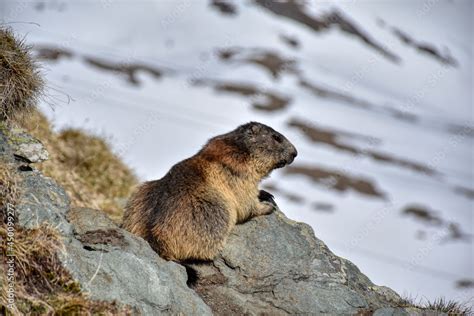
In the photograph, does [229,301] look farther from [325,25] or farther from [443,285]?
[325,25]

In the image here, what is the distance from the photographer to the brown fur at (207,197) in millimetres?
8396

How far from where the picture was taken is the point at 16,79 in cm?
788

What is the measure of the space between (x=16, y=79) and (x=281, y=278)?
13.0ft

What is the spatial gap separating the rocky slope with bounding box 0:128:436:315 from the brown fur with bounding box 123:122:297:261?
0.28m

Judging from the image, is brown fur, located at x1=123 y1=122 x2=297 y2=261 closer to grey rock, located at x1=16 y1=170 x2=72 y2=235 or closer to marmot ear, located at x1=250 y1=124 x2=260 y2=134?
marmot ear, located at x1=250 y1=124 x2=260 y2=134

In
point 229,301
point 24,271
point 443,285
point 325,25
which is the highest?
point 325,25

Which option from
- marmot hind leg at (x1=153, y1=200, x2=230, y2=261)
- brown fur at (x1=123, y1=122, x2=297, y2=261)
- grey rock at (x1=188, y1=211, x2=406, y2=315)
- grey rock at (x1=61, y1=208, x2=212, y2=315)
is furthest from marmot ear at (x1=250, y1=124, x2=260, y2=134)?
grey rock at (x1=61, y1=208, x2=212, y2=315)

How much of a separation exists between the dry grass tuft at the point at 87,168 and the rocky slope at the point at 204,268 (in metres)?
5.01

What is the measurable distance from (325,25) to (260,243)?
104ft

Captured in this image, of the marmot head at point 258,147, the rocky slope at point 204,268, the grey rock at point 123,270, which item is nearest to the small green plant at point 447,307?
the rocky slope at point 204,268

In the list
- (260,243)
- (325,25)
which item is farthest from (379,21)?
(260,243)

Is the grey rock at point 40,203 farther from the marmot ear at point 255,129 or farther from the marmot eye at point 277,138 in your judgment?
the marmot eye at point 277,138

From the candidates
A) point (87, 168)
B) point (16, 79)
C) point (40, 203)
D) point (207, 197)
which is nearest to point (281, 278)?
point (207, 197)

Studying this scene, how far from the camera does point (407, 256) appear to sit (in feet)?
76.6
